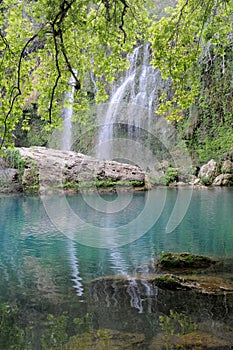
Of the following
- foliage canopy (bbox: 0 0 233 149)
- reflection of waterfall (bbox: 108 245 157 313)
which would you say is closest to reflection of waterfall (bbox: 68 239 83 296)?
reflection of waterfall (bbox: 108 245 157 313)

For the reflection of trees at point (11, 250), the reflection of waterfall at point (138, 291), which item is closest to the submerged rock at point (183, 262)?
the reflection of waterfall at point (138, 291)

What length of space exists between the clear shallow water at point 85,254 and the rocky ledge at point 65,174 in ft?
25.7

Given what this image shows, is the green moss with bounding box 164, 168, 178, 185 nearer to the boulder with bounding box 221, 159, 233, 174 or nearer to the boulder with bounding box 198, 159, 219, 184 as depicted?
the boulder with bounding box 198, 159, 219, 184

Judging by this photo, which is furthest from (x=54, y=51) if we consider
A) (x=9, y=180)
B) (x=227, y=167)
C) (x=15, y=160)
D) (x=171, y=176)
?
(x=227, y=167)

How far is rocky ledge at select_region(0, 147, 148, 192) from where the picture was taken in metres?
21.7

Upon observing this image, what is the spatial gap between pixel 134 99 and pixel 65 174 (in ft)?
29.0

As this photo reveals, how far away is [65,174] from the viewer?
2197cm

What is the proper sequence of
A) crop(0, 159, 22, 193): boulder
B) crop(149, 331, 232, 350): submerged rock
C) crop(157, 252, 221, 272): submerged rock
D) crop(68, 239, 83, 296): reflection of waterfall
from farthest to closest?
1. crop(0, 159, 22, 193): boulder
2. crop(157, 252, 221, 272): submerged rock
3. crop(68, 239, 83, 296): reflection of waterfall
4. crop(149, 331, 232, 350): submerged rock

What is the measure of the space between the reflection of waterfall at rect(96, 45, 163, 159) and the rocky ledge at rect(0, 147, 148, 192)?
6.32 metres

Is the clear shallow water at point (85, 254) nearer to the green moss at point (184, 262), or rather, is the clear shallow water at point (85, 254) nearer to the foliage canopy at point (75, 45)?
the green moss at point (184, 262)

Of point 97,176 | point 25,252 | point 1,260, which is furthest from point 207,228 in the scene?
point 97,176

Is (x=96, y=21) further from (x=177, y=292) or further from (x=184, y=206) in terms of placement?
(x=184, y=206)

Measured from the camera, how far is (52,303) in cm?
409

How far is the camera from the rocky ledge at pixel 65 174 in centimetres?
2169
